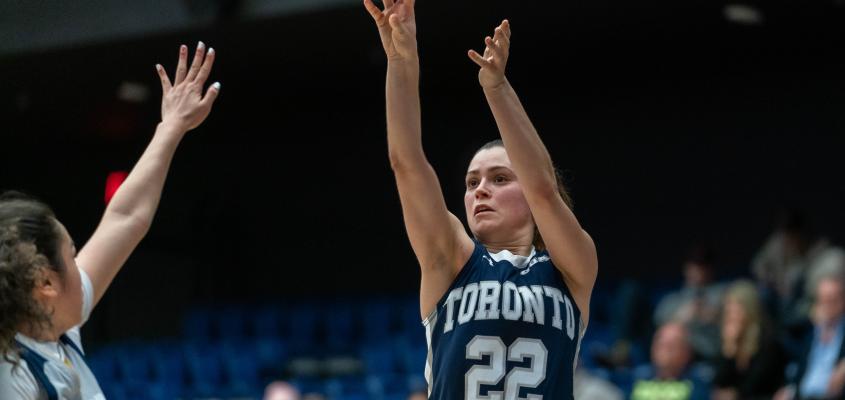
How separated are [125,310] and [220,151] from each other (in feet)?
8.19

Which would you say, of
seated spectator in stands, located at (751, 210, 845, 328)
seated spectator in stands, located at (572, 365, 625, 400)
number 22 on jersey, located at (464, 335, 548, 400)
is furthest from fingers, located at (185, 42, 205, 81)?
seated spectator in stands, located at (751, 210, 845, 328)

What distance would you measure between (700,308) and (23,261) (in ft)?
22.3

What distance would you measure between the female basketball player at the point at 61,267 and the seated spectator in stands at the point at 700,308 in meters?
5.79

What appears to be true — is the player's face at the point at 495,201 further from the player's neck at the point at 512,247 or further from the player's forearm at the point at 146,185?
the player's forearm at the point at 146,185

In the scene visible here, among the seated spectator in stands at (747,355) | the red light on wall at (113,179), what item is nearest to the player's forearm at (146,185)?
the seated spectator in stands at (747,355)

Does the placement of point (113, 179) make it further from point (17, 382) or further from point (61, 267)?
point (17, 382)

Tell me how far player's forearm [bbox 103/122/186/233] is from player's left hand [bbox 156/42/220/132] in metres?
0.03

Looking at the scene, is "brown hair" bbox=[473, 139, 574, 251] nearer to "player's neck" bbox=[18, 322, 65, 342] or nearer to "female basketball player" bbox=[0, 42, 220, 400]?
"female basketball player" bbox=[0, 42, 220, 400]

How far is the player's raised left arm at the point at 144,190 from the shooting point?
3.13m

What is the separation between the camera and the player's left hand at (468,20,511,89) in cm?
294

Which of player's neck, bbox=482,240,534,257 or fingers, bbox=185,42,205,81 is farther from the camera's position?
fingers, bbox=185,42,205,81

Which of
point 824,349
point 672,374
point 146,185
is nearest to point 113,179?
point 672,374

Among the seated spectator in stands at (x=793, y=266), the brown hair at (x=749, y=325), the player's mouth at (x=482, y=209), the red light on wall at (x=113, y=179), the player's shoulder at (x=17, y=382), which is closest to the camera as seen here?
the player's shoulder at (x=17, y=382)

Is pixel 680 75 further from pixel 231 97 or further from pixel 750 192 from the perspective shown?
pixel 231 97
